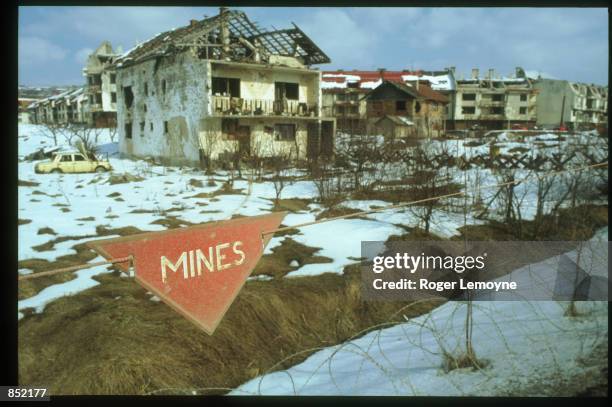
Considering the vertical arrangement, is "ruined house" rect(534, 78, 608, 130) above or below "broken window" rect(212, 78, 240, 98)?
above

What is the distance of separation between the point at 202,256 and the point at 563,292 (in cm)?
386

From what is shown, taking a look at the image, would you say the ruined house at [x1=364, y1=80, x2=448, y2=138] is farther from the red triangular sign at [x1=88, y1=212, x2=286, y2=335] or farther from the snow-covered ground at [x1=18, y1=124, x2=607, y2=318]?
the red triangular sign at [x1=88, y1=212, x2=286, y2=335]

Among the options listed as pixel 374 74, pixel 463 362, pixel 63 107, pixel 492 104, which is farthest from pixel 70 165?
pixel 492 104

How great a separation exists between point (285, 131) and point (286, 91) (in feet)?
7.17

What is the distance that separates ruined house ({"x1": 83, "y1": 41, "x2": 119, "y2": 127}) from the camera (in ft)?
133

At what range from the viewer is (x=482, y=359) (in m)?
3.34

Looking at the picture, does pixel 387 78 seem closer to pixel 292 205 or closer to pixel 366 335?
pixel 292 205

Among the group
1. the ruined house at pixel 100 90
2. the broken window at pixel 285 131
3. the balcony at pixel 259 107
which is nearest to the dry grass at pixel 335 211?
the balcony at pixel 259 107

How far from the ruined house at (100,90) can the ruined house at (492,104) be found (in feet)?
119

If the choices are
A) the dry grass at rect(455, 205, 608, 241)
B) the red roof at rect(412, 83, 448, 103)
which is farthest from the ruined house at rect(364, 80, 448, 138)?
the dry grass at rect(455, 205, 608, 241)

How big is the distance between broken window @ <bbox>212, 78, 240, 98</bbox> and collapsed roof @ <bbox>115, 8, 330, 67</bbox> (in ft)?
3.60

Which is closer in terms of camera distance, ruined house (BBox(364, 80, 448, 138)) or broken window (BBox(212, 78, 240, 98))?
broken window (BBox(212, 78, 240, 98))

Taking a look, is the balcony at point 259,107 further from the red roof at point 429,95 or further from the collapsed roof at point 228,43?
the red roof at point 429,95

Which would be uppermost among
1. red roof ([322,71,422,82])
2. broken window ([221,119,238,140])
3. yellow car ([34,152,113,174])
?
red roof ([322,71,422,82])
